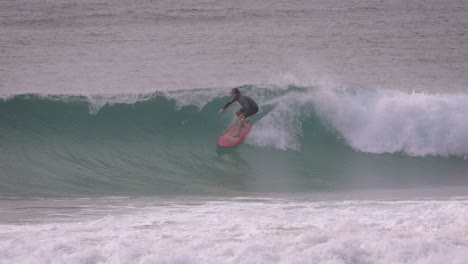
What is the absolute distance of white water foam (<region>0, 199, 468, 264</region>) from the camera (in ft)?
25.6

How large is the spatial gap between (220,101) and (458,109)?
200 inches

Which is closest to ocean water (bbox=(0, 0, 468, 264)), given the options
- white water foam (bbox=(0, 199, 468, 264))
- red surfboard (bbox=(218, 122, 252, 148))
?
white water foam (bbox=(0, 199, 468, 264))

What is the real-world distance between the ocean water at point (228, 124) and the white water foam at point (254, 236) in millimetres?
26

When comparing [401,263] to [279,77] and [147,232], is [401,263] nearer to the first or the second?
[147,232]

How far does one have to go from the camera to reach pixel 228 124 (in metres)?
15.9

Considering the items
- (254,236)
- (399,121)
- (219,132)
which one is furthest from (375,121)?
(254,236)

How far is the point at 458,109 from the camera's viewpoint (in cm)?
1619

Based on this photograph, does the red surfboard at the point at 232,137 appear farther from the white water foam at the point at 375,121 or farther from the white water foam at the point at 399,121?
the white water foam at the point at 399,121

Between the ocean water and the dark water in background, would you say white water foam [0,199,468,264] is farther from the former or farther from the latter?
the dark water in background

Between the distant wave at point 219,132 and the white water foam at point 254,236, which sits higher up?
the distant wave at point 219,132

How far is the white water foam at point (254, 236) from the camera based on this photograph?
779cm

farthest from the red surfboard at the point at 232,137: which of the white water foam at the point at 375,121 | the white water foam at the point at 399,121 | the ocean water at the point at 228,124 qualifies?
the white water foam at the point at 399,121

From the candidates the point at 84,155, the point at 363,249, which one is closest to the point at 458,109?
the point at 84,155

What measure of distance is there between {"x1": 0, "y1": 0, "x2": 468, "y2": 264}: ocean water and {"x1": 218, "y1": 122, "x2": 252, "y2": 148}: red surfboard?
0.80ft
